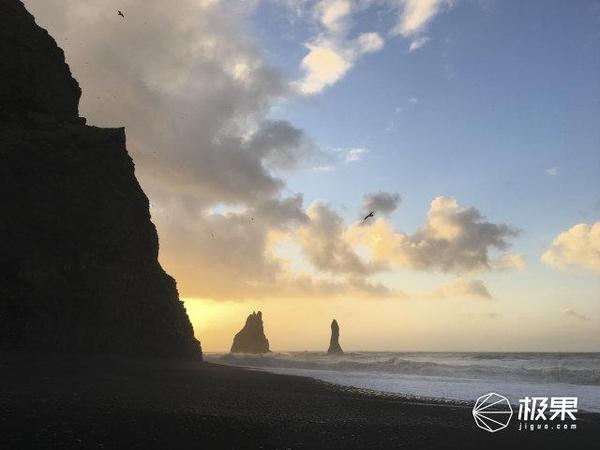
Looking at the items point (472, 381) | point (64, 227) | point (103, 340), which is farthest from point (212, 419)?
point (472, 381)

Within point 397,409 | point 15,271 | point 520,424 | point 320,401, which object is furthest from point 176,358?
point 520,424

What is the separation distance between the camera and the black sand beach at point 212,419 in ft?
31.8

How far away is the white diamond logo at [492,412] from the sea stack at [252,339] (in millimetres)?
147796

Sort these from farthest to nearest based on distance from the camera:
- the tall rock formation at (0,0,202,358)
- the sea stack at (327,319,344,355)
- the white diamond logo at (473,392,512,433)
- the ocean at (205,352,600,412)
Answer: the sea stack at (327,319,344,355), the tall rock formation at (0,0,202,358), the ocean at (205,352,600,412), the white diamond logo at (473,392,512,433)

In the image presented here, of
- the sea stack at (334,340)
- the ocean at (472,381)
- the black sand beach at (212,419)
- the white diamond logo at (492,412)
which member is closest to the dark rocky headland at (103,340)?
the black sand beach at (212,419)

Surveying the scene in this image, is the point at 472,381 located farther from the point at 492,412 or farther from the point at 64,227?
the point at 64,227

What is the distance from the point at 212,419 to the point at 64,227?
27.9m

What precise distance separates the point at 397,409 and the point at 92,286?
27.5 meters

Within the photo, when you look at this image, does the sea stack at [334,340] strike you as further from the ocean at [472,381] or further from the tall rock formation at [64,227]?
the tall rock formation at [64,227]

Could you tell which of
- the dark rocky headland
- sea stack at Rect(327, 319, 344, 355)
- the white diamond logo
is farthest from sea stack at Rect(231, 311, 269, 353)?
the white diamond logo

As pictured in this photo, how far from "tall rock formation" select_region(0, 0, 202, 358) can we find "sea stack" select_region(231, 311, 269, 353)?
127 metres

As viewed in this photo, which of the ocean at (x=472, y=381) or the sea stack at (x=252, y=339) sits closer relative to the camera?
the ocean at (x=472, y=381)

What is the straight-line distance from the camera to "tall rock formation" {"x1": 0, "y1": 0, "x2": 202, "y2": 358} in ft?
104

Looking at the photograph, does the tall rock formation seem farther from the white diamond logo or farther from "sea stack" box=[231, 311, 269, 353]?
"sea stack" box=[231, 311, 269, 353]
